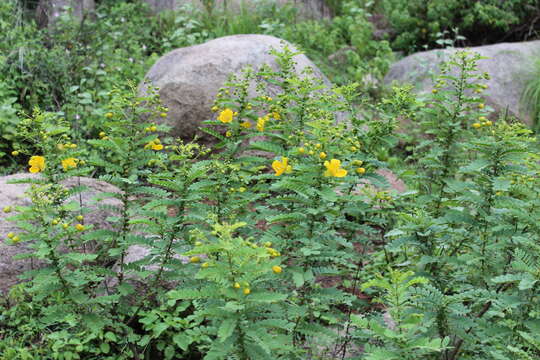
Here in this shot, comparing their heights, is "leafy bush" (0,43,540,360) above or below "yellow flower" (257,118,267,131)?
below

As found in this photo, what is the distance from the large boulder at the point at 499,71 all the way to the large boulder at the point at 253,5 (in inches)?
82.9

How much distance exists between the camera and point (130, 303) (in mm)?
3439

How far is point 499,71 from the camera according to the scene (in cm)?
692

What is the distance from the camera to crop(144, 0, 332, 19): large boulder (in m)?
8.71

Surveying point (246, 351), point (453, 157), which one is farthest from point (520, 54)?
point (246, 351)

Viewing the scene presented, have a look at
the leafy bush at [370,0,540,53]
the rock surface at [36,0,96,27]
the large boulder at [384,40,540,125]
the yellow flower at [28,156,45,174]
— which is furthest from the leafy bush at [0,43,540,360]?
the rock surface at [36,0,96,27]

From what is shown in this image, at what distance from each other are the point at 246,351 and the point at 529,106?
17.6ft

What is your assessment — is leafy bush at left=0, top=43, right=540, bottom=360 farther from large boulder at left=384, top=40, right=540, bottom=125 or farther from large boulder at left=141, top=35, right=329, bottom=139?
large boulder at left=384, top=40, right=540, bottom=125

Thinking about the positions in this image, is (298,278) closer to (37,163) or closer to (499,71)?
(37,163)

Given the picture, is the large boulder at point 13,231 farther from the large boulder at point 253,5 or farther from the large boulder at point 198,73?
the large boulder at point 253,5

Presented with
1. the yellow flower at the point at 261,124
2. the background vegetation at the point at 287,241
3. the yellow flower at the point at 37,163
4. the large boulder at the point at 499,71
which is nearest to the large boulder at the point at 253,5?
the large boulder at the point at 499,71

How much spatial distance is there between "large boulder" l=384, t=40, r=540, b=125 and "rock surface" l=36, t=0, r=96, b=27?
4171 mm

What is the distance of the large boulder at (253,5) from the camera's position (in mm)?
8712

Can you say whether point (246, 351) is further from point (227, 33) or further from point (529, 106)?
point (227, 33)
